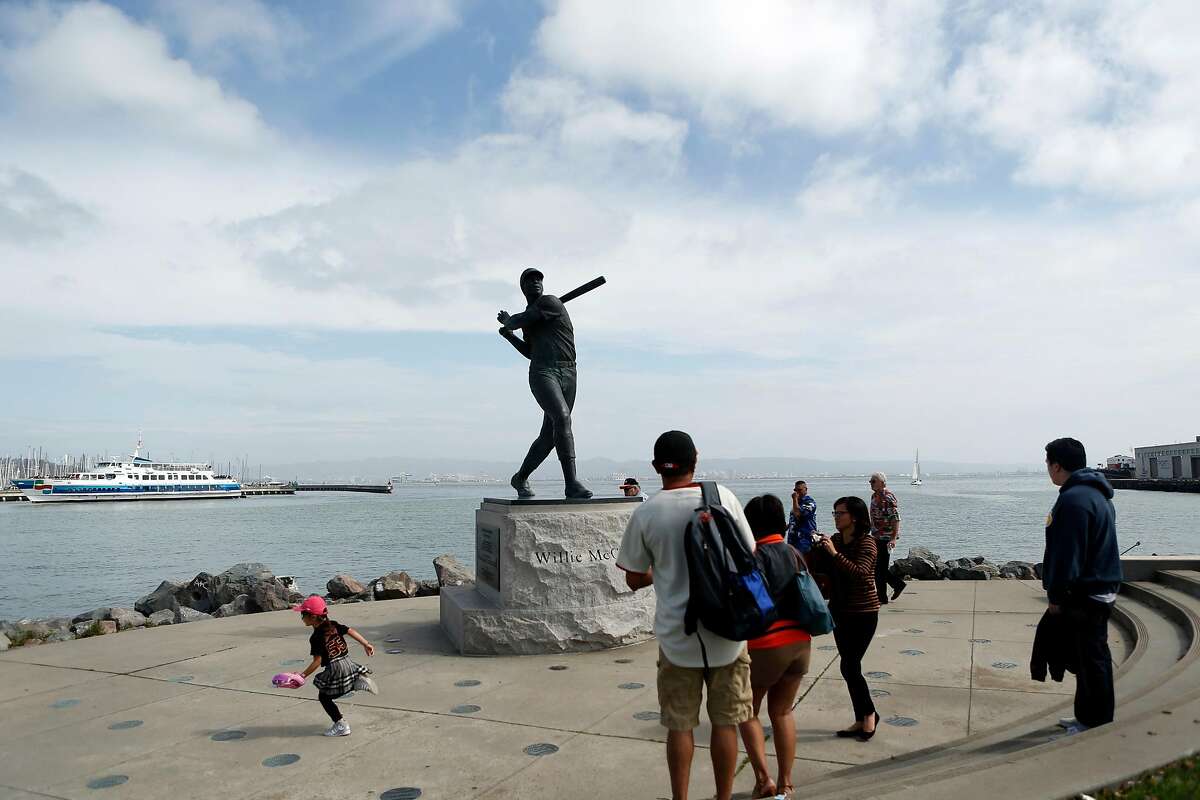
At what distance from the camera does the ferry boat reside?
90.9 metres

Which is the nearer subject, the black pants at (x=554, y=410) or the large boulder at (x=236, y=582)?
the black pants at (x=554, y=410)

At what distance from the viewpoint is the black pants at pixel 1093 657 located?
4047 mm

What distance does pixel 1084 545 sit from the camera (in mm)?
4027

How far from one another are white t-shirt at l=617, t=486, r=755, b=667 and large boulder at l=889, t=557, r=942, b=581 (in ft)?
36.8

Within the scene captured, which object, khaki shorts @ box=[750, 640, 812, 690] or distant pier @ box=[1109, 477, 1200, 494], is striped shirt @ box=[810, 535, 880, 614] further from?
distant pier @ box=[1109, 477, 1200, 494]

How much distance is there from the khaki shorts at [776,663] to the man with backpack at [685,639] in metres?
0.38

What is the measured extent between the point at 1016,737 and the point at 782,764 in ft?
5.21

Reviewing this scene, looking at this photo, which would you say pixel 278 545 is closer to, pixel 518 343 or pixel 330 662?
pixel 518 343

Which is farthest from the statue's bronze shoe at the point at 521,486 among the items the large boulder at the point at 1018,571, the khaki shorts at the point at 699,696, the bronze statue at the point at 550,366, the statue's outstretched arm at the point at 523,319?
the large boulder at the point at 1018,571

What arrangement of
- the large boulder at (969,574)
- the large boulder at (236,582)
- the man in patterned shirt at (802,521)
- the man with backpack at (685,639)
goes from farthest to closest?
the large boulder at (236,582) → the large boulder at (969,574) → the man in patterned shirt at (802,521) → the man with backpack at (685,639)

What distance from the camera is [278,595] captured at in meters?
11.7

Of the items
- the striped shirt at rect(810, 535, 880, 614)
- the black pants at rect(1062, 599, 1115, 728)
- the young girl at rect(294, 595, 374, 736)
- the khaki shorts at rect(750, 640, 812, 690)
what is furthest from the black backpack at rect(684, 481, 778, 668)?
the young girl at rect(294, 595, 374, 736)

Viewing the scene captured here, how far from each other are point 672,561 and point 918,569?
11902mm

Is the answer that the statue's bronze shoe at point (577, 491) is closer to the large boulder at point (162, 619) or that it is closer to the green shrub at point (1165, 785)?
the green shrub at point (1165, 785)
